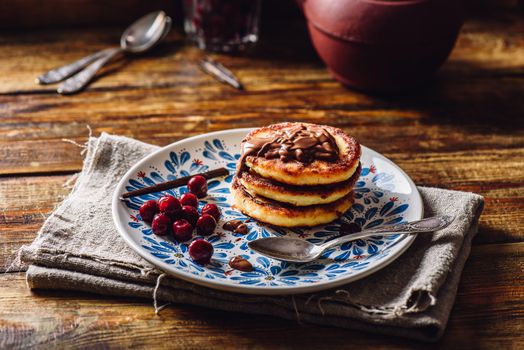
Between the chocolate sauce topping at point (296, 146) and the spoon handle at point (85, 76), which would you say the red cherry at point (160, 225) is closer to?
the chocolate sauce topping at point (296, 146)

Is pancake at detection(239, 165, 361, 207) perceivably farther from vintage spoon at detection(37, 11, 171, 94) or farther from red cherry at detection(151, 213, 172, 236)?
vintage spoon at detection(37, 11, 171, 94)

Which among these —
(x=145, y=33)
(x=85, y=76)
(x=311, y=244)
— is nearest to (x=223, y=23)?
(x=145, y=33)

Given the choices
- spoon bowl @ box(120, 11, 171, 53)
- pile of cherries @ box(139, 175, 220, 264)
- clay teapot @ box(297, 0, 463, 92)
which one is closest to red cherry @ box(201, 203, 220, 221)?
pile of cherries @ box(139, 175, 220, 264)

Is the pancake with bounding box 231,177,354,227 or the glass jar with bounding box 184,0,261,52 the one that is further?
the glass jar with bounding box 184,0,261,52

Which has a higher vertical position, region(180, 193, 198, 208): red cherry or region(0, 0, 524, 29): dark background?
region(180, 193, 198, 208): red cherry

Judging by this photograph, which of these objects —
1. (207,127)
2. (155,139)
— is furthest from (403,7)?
(155,139)

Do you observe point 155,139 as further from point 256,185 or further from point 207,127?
point 256,185

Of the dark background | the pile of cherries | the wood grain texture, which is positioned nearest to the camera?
the wood grain texture
